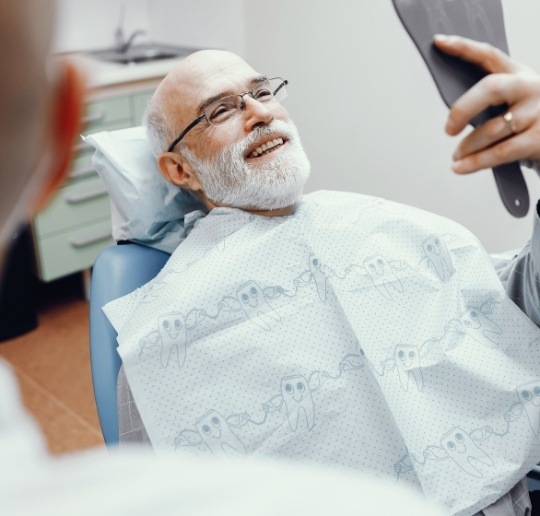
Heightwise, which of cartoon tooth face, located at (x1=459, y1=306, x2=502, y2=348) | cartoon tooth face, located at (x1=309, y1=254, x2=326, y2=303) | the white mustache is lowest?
cartoon tooth face, located at (x1=459, y1=306, x2=502, y2=348)

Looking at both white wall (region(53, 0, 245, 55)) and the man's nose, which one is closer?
the man's nose

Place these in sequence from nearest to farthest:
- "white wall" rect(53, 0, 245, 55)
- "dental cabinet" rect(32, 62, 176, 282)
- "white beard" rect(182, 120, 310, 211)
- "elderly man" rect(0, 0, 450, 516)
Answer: "elderly man" rect(0, 0, 450, 516)
"white beard" rect(182, 120, 310, 211)
"dental cabinet" rect(32, 62, 176, 282)
"white wall" rect(53, 0, 245, 55)

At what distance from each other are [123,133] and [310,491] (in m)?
1.58

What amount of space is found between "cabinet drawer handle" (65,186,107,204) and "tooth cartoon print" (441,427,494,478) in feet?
6.69

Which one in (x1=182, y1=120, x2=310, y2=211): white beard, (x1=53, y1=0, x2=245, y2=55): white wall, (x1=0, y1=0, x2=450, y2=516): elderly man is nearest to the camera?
(x1=0, y1=0, x2=450, y2=516): elderly man

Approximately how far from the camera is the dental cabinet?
288 cm

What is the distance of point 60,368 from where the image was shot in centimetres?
274

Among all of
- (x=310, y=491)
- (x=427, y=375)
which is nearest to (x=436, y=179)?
(x=427, y=375)

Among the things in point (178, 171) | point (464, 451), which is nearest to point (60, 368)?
point (178, 171)

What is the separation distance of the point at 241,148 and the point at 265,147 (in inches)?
2.3

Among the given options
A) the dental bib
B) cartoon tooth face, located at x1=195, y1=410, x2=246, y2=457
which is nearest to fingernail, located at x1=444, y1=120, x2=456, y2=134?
the dental bib

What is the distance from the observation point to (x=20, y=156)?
28cm

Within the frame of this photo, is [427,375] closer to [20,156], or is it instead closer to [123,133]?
[123,133]

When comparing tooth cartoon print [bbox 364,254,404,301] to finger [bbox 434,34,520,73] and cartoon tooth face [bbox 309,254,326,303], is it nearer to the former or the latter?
cartoon tooth face [bbox 309,254,326,303]
